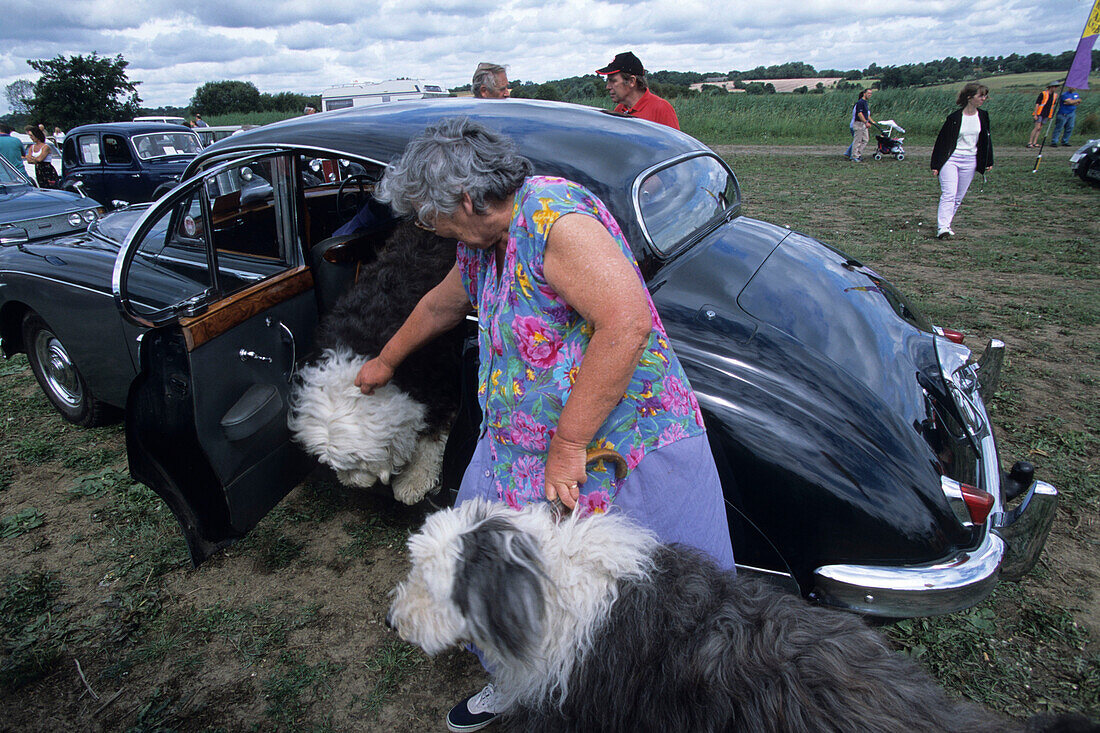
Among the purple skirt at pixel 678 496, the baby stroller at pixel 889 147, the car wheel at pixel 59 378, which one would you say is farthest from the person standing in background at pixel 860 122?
the car wheel at pixel 59 378

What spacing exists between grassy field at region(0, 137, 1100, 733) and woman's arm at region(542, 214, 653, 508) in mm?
1649

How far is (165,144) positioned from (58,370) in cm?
915

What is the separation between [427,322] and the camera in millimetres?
2266

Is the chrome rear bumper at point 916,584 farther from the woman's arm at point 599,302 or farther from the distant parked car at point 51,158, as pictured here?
the distant parked car at point 51,158

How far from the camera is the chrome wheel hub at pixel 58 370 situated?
430 centimetres

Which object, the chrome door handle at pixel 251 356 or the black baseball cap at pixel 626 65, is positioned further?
the black baseball cap at pixel 626 65

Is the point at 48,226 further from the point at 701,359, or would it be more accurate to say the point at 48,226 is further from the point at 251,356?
the point at 701,359

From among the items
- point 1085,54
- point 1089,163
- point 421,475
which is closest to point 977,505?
point 421,475

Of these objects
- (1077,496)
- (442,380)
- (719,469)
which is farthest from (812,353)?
(1077,496)

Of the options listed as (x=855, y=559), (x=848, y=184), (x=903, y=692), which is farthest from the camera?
(x=848, y=184)

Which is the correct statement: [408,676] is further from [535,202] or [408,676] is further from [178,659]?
[535,202]

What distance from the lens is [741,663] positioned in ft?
4.14

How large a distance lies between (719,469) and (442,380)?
1504 millimetres

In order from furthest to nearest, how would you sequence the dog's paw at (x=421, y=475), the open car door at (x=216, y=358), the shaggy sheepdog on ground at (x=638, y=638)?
the dog's paw at (x=421, y=475), the open car door at (x=216, y=358), the shaggy sheepdog on ground at (x=638, y=638)
